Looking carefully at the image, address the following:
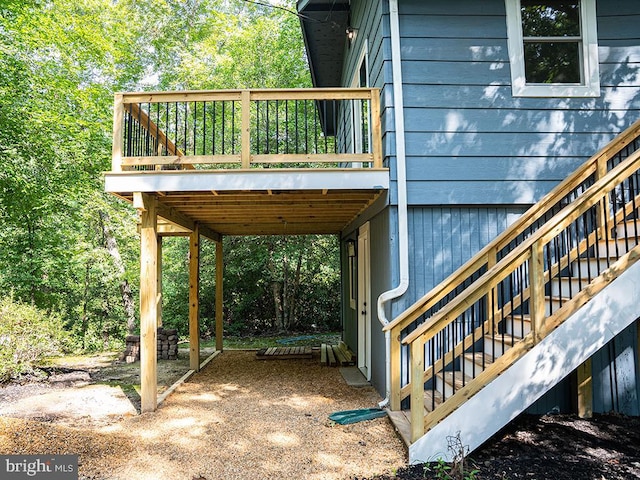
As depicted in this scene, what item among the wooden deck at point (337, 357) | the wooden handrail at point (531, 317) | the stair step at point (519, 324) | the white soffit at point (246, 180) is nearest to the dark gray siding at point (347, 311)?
the wooden deck at point (337, 357)

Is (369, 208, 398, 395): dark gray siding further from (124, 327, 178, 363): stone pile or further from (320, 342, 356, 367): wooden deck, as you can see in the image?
(124, 327, 178, 363): stone pile

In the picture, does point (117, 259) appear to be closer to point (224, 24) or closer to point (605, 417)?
point (224, 24)

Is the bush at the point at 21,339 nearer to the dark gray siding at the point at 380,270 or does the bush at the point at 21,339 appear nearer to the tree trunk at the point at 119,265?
the tree trunk at the point at 119,265

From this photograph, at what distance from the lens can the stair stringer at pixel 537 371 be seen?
11.1ft

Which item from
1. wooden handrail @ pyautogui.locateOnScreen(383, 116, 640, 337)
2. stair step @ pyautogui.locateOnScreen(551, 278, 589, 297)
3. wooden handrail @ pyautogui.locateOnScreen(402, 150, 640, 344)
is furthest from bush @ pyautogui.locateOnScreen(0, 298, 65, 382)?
stair step @ pyautogui.locateOnScreen(551, 278, 589, 297)

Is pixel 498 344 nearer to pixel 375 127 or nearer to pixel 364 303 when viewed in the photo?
pixel 375 127

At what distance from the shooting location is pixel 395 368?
4.37m

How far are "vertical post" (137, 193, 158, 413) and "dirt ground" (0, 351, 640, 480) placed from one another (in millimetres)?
250

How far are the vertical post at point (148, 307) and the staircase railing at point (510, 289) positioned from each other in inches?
104

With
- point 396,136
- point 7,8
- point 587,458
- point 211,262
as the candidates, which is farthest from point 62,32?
point 587,458

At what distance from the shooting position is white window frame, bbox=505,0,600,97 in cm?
493

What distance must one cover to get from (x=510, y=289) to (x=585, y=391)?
1.37m

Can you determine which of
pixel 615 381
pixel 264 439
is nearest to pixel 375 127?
pixel 264 439

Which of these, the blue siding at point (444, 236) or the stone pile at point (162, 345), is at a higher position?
the blue siding at point (444, 236)
